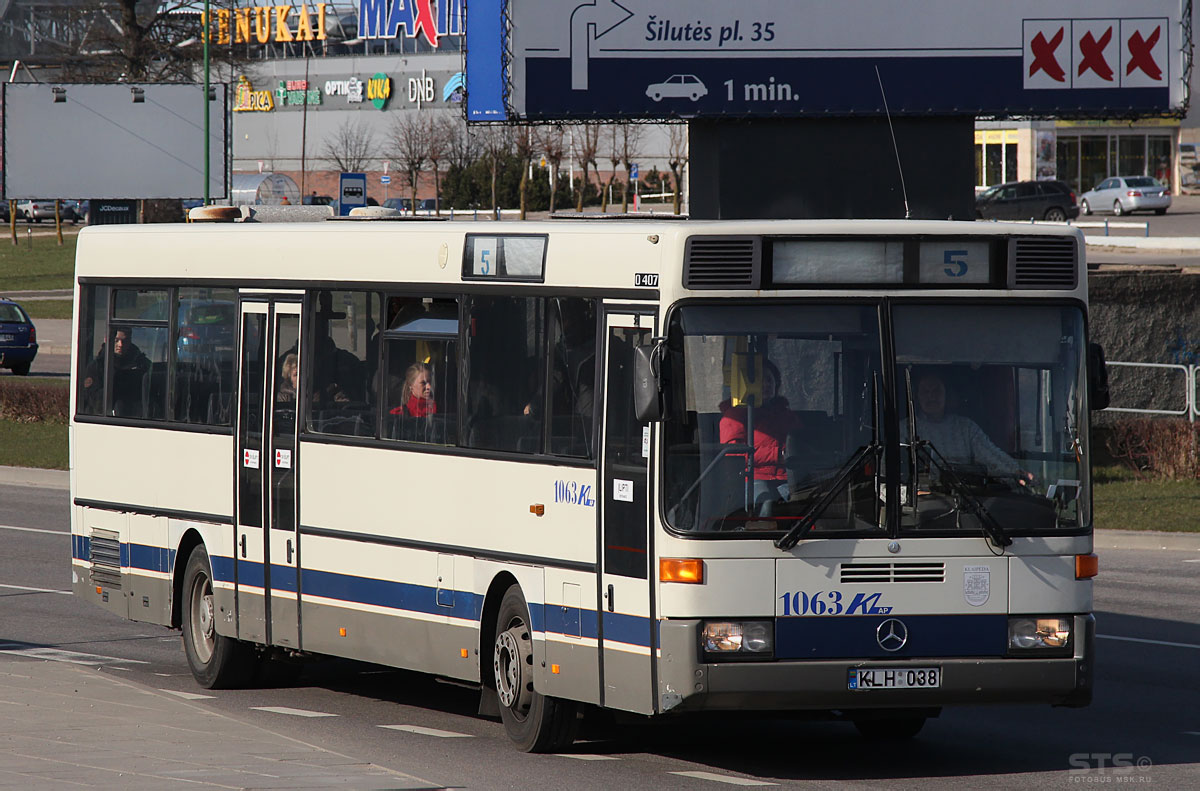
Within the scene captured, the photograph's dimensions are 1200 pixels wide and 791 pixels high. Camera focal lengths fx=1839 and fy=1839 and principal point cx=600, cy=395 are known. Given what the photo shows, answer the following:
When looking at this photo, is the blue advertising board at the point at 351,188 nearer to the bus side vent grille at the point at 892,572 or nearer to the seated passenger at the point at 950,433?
the seated passenger at the point at 950,433

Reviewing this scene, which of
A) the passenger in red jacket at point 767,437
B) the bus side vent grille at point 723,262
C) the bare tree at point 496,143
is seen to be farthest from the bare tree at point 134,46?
the passenger in red jacket at point 767,437

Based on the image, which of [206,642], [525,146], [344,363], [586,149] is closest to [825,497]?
[344,363]

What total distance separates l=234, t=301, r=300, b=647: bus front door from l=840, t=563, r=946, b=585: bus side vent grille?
168 inches

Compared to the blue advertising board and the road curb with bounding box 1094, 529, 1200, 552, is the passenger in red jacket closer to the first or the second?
the road curb with bounding box 1094, 529, 1200, 552

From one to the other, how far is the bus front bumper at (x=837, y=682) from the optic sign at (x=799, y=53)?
633 inches

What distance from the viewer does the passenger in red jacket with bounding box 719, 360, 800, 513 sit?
28.2 ft

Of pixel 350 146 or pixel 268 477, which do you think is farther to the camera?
pixel 350 146

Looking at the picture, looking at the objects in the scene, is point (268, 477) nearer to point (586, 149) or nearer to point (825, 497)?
point (825, 497)

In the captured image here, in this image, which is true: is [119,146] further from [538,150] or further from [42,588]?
[42,588]

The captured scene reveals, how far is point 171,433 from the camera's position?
42.1 feet

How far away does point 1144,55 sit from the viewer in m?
24.5

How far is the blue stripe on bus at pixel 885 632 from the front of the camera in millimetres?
8648

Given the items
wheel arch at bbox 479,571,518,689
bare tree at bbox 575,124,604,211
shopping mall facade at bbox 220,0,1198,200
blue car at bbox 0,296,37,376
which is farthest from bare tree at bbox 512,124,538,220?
wheel arch at bbox 479,571,518,689

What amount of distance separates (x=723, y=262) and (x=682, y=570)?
1487 mm
